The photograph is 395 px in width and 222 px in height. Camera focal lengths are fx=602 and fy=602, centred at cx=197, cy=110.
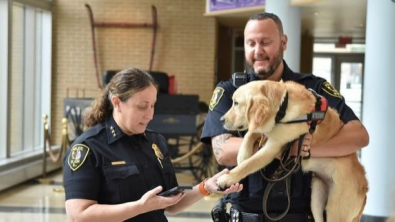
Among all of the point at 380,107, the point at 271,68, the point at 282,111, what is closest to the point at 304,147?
the point at 282,111

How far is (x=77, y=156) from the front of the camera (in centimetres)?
236

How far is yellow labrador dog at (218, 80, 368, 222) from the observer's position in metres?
2.04

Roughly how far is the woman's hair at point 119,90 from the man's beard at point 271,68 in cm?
44

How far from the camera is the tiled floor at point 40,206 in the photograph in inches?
293

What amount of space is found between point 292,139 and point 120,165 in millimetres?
710

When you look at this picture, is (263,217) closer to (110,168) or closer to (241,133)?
(241,133)

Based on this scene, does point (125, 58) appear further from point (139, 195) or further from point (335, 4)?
point (139, 195)

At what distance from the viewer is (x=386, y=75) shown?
21.5 ft

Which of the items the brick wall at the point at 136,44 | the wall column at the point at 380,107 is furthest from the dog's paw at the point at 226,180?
the brick wall at the point at 136,44

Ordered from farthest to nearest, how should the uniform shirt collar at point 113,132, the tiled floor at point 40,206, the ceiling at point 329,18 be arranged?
the ceiling at point 329,18, the tiled floor at point 40,206, the uniform shirt collar at point 113,132

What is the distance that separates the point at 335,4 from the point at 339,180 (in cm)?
761

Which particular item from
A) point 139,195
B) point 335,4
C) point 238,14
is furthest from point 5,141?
point 139,195

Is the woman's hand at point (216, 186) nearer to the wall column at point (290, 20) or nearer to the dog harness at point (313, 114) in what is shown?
the dog harness at point (313, 114)

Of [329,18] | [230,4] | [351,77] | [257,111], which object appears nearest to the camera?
[257,111]
